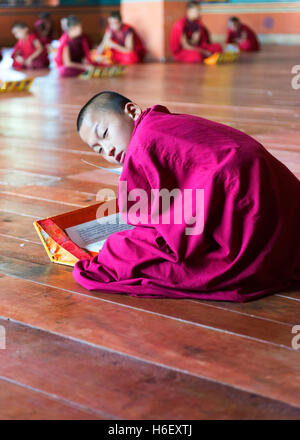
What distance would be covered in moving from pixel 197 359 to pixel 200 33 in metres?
8.08

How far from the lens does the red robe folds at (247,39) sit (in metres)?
10.4

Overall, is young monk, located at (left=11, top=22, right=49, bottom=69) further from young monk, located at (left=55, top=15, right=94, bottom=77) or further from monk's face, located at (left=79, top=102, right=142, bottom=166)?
monk's face, located at (left=79, top=102, right=142, bottom=166)

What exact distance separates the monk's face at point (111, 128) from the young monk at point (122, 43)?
7133mm

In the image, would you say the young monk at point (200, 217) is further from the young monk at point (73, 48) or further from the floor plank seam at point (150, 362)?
the young monk at point (73, 48)

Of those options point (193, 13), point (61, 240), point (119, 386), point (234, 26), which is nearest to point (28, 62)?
point (193, 13)

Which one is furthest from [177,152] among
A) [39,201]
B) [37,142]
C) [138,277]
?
[37,142]

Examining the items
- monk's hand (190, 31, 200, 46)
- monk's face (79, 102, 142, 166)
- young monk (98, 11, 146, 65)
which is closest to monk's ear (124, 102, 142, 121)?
monk's face (79, 102, 142, 166)

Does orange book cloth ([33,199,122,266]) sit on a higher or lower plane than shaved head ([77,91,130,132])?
lower

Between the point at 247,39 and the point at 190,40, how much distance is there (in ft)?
6.13

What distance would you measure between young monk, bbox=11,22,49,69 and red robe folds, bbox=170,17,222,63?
1.78m

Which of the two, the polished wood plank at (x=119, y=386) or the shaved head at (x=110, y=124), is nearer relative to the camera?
the polished wood plank at (x=119, y=386)

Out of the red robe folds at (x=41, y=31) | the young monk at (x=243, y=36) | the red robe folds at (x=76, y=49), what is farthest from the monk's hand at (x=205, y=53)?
the red robe folds at (x=41, y=31)

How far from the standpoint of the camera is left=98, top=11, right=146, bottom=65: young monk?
8.65 m
